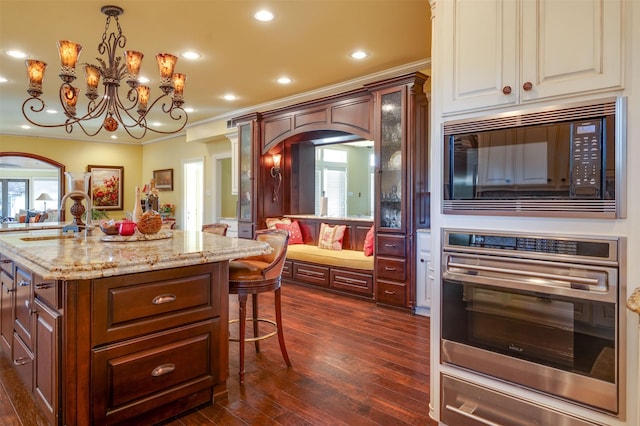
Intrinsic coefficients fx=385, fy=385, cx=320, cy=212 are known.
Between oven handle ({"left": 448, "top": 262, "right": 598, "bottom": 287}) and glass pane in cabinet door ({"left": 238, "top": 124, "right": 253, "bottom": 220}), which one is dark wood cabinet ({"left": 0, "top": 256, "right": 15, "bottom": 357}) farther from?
glass pane in cabinet door ({"left": 238, "top": 124, "right": 253, "bottom": 220})

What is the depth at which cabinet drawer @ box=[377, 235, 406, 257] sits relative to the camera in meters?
4.23

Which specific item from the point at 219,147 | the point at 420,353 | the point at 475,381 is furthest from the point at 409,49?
the point at 219,147

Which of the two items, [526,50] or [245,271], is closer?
[526,50]

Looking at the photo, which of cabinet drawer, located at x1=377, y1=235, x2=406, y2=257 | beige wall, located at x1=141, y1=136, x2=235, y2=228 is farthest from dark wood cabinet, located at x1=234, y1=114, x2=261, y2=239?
cabinet drawer, located at x1=377, y1=235, x2=406, y2=257

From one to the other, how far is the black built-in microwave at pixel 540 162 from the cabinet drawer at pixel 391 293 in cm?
253

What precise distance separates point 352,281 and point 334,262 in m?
0.36

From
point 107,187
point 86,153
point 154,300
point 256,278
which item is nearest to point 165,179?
point 107,187

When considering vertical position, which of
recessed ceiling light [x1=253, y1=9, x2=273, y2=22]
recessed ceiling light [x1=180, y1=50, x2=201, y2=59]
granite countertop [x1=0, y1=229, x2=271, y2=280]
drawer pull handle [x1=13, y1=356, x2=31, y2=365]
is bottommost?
drawer pull handle [x1=13, y1=356, x2=31, y2=365]

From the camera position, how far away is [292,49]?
406cm

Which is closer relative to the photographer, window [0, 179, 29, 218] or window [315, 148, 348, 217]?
window [315, 148, 348, 217]

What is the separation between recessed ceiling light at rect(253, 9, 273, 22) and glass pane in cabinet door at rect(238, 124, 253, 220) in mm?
2761

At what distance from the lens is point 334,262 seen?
4945mm

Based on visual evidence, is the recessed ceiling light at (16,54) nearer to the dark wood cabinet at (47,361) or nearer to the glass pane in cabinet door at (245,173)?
the glass pane in cabinet door at (245,173)

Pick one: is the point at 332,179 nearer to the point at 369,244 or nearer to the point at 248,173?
the point at 248,173
